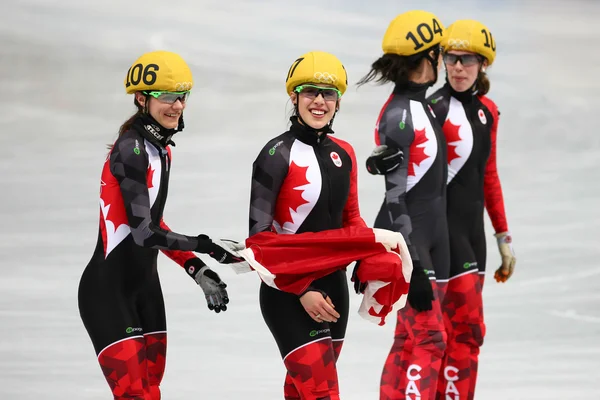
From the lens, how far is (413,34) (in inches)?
235

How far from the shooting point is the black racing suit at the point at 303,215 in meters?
5.04

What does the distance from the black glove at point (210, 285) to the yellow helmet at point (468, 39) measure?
6.39 ft

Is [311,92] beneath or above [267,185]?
above

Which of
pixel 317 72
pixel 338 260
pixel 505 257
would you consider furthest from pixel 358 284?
pixel 505 257

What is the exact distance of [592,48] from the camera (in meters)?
14.4

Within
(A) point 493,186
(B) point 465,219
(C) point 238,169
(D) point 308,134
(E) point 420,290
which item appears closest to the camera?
(D) point 308,134

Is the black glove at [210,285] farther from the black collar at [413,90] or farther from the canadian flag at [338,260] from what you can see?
the black collar at [413,90]

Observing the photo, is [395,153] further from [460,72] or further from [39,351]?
[39,351]

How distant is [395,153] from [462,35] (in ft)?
3.16

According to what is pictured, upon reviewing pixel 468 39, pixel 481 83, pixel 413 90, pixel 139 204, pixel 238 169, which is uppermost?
pixel 238 169

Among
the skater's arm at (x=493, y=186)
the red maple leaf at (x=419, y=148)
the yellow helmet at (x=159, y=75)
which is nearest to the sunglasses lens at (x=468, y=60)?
the skater's arm at (x=493, y=186)

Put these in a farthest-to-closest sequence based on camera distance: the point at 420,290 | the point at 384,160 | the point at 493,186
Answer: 1. the point at 493,186
2. the point at 384,160
3. the point at 420,290

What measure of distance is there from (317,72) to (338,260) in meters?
0.76

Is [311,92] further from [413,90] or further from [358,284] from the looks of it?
[413,90]
